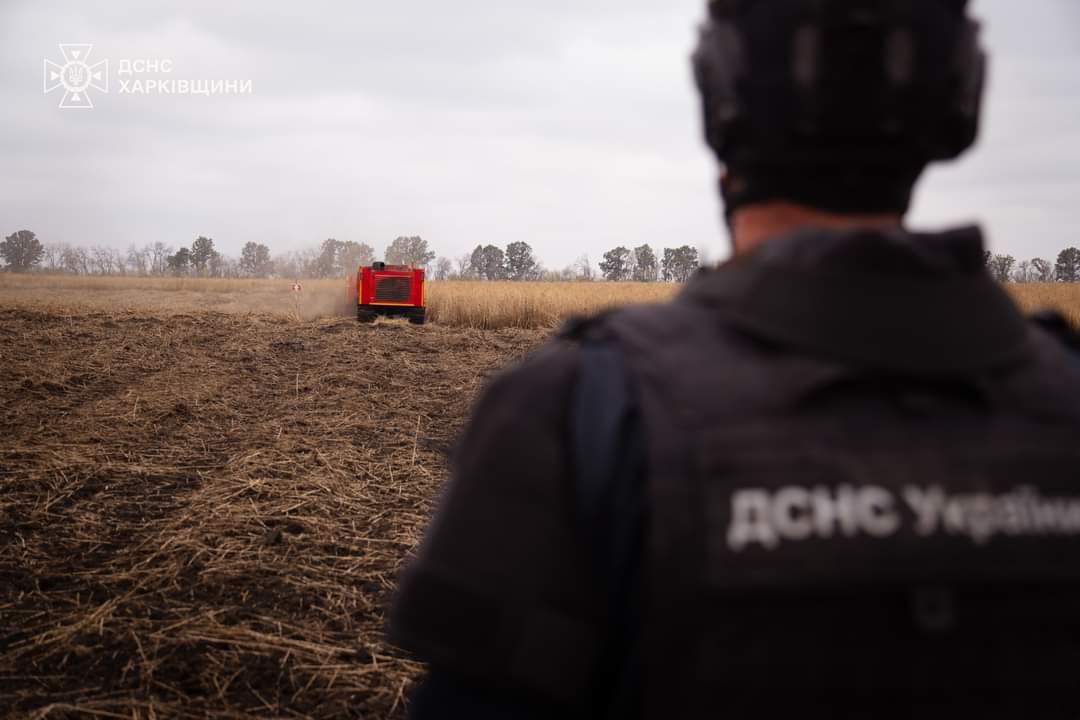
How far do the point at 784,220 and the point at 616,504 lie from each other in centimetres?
41

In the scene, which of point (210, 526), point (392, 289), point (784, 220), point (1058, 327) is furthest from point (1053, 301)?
point (784, 220)

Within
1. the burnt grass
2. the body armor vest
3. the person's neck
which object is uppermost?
the person's neck

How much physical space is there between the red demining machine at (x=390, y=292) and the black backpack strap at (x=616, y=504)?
1571 centimetres

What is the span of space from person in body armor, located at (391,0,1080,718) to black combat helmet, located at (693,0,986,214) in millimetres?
114

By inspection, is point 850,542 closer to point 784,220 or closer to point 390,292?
point 784,220

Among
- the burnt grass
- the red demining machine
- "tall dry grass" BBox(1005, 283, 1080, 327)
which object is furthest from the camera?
the red demining machine

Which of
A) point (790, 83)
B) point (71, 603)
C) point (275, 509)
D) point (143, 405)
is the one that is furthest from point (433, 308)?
point (790, 83)

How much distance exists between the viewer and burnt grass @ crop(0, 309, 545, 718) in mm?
2973

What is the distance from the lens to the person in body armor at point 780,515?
761mm

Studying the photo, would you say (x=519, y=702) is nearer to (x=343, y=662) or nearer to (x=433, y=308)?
(x=343, y=662)

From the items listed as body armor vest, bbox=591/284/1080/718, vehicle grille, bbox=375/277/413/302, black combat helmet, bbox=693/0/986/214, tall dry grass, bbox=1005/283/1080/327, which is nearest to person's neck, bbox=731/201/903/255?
black combat helmet, bbox=693/0/986/214

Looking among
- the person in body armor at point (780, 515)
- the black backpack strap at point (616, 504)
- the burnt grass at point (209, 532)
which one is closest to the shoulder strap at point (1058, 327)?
the person in body armor at point (780, 515)

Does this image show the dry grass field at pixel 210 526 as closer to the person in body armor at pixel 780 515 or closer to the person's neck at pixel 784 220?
the person in body armor at pixel 780 515

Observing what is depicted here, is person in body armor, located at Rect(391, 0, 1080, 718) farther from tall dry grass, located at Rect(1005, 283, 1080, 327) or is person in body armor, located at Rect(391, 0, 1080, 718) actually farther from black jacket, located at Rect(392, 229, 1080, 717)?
tall dry grass, located at Rect(1005, 283, 1080, 327)
